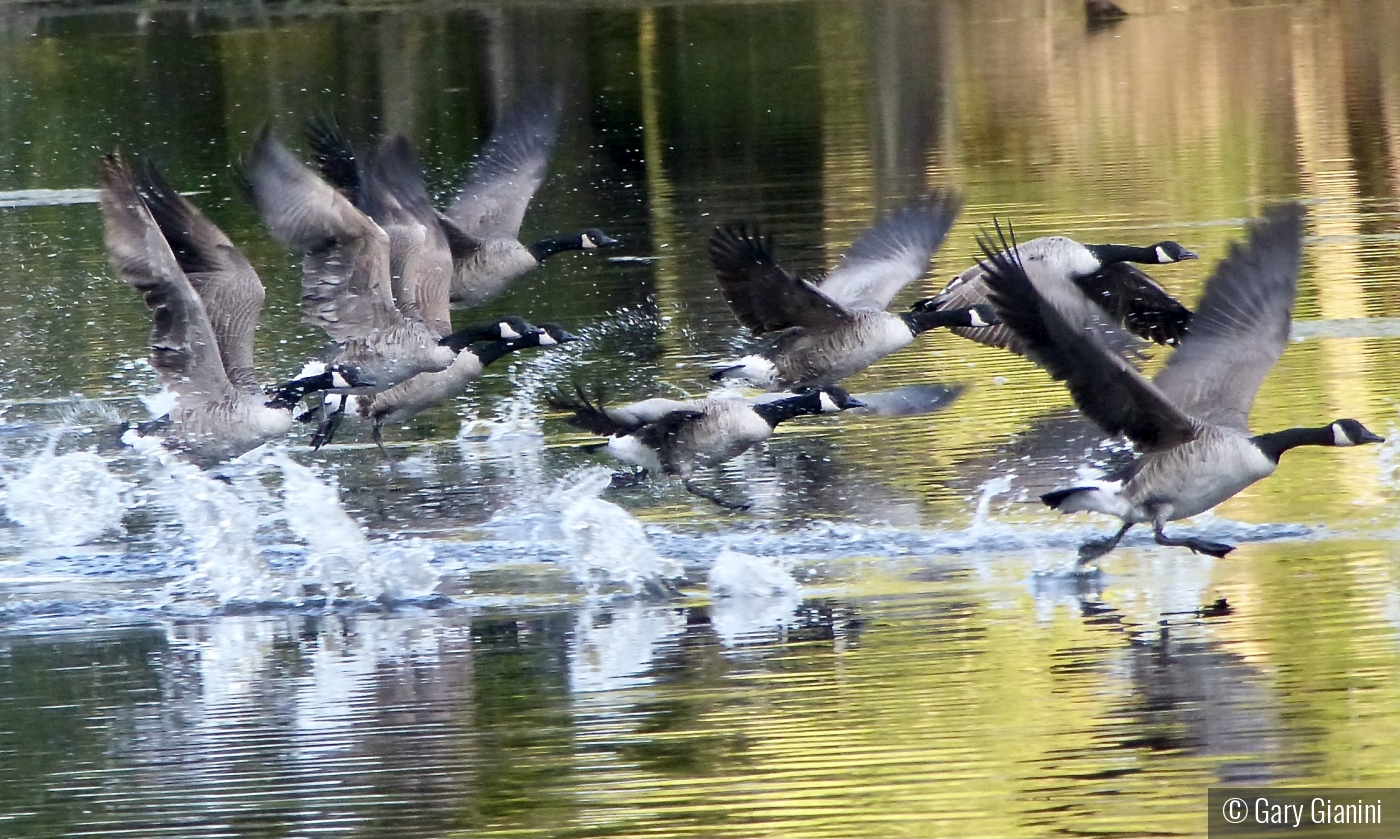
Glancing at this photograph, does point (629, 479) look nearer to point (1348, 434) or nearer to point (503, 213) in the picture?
point (1348, 434)

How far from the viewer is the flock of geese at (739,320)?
827 centimetres

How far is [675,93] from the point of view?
3020 cm

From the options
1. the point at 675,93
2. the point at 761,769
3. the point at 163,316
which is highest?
the point at 675,93

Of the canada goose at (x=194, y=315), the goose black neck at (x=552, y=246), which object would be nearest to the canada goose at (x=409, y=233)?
the goose black neck at (x=552, y=246)

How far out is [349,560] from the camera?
8.95 m

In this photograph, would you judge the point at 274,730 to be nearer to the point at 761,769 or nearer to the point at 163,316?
the point at 761,769

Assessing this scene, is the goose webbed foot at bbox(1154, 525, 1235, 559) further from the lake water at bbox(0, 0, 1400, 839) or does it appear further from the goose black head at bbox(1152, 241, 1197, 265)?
the goose black head at bbox(1152, 241, 1197, 265)

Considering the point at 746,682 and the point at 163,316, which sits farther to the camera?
the point at 163,316

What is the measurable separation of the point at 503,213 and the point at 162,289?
3.76 m

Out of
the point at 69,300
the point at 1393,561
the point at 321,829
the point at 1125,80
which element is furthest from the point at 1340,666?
the point at 1125,80

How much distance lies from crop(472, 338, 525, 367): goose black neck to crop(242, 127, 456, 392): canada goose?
0.23 m

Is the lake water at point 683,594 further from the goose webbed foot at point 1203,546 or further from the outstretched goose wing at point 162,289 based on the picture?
the outstretched goose wing at point 162,289

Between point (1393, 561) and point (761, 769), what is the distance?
3.13 meters

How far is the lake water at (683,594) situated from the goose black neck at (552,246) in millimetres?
612
